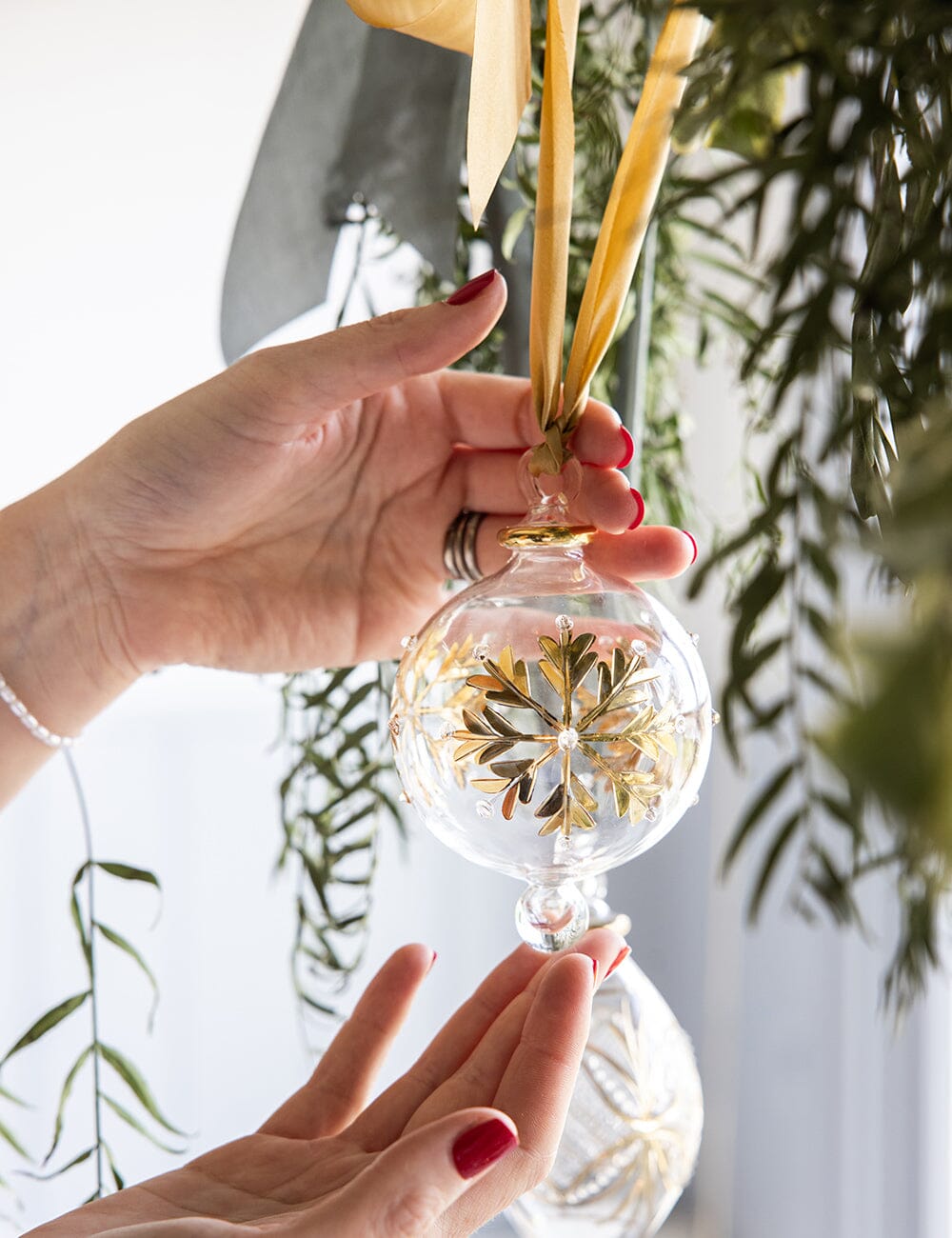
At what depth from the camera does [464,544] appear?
693 millimetres

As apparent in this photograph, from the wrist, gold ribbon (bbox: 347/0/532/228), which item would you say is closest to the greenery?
gold ribbon (bbox: 347/0/532/228)

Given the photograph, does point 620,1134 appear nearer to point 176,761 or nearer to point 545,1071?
point 545,1071

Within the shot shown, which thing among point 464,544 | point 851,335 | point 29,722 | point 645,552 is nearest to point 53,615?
point 29,722

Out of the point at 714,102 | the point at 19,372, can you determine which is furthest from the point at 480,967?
the point at 714,102

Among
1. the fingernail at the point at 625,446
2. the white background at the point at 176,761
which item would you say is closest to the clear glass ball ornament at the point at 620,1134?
the fingernail at the point at 625,446

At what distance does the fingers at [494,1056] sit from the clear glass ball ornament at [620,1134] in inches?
3.8

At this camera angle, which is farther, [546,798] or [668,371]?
[668,371]

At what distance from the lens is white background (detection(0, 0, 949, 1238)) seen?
4.84 feet

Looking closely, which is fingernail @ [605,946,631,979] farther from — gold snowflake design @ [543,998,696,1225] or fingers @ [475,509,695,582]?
fingers @ [475,509,695,582]

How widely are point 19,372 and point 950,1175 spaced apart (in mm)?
1403

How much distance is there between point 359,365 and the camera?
54cm

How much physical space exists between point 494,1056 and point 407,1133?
0.05 m

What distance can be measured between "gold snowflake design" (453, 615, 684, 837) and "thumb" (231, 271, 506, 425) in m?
0.17

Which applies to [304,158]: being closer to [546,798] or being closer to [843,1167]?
[546,798]
